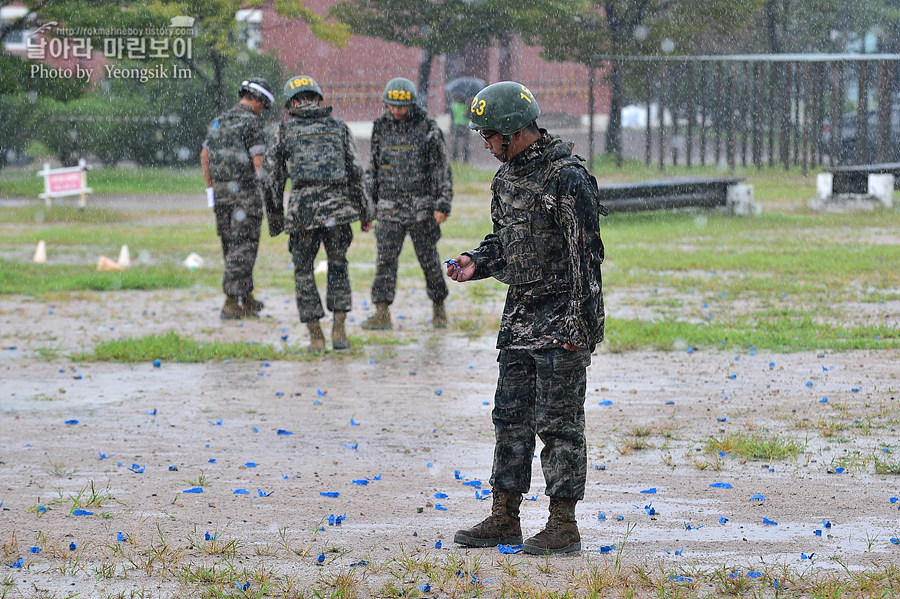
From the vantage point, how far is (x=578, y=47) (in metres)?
33.8

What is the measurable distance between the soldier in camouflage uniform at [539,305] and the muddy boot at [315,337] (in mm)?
Result: 4764

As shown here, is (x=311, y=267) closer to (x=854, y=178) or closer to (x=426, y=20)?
(x=854, y=178)

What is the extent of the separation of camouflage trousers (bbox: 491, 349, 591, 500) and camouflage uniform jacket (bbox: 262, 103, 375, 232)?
466 cm

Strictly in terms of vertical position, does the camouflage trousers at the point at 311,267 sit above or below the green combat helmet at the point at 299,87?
below

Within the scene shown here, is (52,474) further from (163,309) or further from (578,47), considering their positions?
(578,47)

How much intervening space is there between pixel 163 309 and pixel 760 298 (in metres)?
5.61

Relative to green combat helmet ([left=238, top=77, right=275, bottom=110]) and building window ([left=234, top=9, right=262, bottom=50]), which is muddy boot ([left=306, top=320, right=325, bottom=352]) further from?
building window ([left=234, top=9, right=262, bottom=50])

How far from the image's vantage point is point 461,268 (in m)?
4.77

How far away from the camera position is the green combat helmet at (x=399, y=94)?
9.71m

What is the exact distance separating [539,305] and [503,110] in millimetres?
747

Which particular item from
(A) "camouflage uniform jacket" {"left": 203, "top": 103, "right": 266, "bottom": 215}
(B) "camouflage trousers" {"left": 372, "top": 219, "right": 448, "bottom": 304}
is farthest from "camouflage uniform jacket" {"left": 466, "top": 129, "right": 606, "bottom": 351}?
(A) "camouflage uniform jacket" {"left": 203, "top": 103, "right": 266, "bottom": 215}

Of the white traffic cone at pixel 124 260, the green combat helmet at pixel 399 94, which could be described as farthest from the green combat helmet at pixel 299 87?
the white traffic cone at pixel 124 260

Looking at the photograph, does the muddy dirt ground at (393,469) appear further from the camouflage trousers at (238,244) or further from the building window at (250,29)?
the building window at (250,29)

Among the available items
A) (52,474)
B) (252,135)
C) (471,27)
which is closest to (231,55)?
(471,27)
